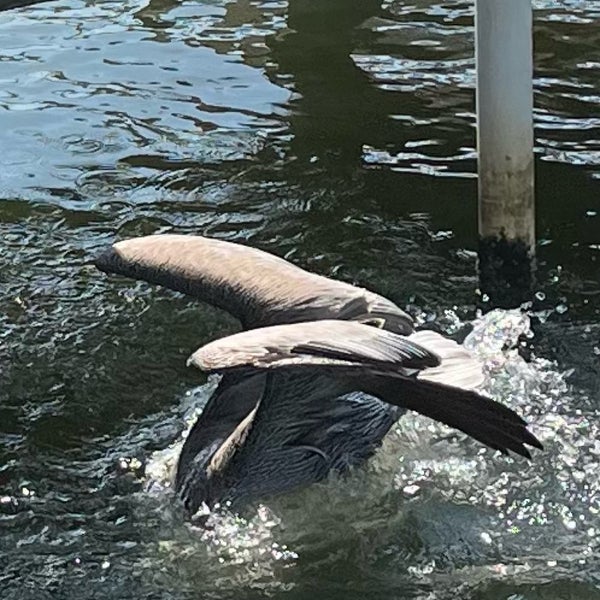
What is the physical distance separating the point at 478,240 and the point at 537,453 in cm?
166

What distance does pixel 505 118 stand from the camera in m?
6.08

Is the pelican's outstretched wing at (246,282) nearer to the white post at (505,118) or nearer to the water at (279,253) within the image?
the water at (279,253)

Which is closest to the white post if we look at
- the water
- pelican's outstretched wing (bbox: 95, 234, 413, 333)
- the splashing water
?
the water

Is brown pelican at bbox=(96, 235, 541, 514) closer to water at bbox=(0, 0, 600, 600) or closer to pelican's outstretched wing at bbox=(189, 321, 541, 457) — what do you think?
pelican's outstretched wing at bbox=(189, 321, 541, 457)

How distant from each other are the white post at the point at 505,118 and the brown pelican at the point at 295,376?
1.67 metres

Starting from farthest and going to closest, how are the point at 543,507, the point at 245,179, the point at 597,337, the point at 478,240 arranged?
the point at 245,179, the point at 478,240, the point at 597,337, the point at 543,507

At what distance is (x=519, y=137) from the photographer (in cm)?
611

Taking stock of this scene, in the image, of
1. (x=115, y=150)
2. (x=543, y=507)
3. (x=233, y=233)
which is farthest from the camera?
(x=115, y=150)

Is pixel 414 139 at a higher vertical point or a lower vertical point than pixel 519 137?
lower

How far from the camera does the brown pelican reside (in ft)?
12.0

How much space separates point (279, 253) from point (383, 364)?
313cm

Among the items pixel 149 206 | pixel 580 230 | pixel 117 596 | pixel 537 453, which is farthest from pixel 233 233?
pixel 117 596

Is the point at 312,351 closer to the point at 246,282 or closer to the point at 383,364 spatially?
the point at 383,364

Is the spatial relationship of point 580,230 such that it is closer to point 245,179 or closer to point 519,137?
point 519,137
